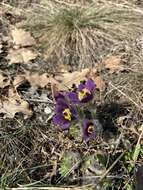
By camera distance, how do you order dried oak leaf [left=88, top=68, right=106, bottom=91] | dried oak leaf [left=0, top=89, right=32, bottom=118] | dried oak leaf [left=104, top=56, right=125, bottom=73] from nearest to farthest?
1. dried oak leaf [left=0, top=89, right=32, bottom=118]
2. dried oak leaf [left=88, top=68, right=106, bottom=91]
3. dried oak leaf [left=104, top=56, right=125, bottom=73]

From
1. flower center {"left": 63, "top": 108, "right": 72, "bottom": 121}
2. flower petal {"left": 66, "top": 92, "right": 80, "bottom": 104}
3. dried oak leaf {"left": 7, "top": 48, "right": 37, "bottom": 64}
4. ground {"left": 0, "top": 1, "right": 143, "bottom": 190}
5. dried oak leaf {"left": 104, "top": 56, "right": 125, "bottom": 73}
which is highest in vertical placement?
flower petal {"left": 66, "top": 92, "right": 80, "bottom": 104}

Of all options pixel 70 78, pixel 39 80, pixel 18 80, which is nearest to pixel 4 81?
pixel 18 80

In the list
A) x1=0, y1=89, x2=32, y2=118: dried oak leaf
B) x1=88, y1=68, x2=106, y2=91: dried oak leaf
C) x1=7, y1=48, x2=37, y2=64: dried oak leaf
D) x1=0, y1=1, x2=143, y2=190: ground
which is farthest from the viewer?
x1=7, y1=48, x2=37, y2=64: dried oak leaf

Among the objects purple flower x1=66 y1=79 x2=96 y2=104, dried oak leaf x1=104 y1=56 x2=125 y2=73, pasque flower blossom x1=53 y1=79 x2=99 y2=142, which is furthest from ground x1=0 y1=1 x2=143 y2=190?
purple flower x1=66 y1=79 x2=96 y2=104

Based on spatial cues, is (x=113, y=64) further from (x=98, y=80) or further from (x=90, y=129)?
(x=90, y=129)

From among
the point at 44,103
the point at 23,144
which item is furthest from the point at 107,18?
the point at 23,144

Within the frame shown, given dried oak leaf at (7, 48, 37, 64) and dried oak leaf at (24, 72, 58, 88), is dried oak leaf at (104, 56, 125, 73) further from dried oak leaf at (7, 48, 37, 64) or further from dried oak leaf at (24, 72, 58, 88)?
dried oak leaf at (7, 48, 37, 64)

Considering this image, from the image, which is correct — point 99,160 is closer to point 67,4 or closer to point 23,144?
point 23,144
